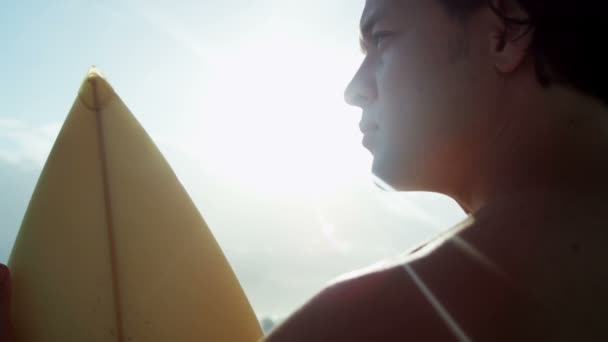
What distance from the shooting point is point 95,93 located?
7.22 feet

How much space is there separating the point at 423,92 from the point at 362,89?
0.21 metres

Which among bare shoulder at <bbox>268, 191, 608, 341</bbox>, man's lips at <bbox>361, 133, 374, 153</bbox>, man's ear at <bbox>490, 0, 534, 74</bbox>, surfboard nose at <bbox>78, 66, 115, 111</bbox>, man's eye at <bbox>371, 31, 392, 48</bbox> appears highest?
surfboard nose at <bbox>78, 66, 115, 111</bbox>

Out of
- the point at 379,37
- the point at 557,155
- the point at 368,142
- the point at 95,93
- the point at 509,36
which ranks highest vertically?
the point at 95,93

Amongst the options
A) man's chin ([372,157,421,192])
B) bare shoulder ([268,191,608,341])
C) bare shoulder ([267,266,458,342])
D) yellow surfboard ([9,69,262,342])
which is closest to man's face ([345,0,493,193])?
man's chin ([372,157,421,192])

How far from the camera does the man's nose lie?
3.70ft

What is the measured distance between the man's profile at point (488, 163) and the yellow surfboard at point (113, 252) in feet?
3.55

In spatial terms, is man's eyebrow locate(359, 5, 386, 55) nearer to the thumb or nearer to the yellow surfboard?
the yellow surfboard

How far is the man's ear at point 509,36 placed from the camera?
0.88 metres

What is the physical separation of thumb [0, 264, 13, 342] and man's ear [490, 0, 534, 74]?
1870 millimetres

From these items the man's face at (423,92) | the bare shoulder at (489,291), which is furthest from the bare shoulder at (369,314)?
the man's face at (423,92)

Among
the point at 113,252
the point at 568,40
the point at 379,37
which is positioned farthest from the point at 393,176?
the point at 113,252

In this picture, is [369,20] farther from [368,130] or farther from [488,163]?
[488,163]

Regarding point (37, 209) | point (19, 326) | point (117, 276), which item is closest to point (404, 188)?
point (117, 276)

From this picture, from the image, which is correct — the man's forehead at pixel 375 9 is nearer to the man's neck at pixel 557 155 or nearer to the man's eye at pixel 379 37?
the man's eye at pixel 379 37
